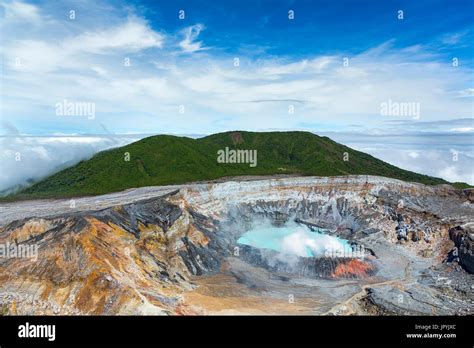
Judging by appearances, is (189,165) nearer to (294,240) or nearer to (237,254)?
(294,240)

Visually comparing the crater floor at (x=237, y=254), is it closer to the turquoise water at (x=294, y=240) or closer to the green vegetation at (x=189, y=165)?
the turquoise water at (x=294, y=240)

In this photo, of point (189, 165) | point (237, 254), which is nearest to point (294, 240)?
point (237, 254)

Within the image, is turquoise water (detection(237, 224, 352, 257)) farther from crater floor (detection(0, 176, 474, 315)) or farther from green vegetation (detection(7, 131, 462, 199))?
green vegetation (detection(7, 131, 462, 199))

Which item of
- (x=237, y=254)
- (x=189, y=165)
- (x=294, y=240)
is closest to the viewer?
Answer: (x=237, y=254)

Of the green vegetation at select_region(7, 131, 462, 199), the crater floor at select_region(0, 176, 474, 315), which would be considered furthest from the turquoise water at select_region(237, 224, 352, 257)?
the green vegetation at select_region(7, 131, 462, 199)
